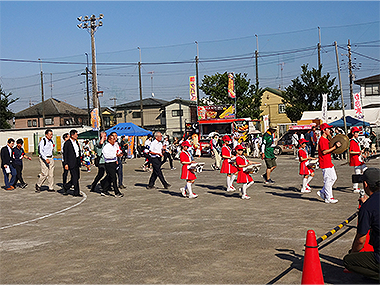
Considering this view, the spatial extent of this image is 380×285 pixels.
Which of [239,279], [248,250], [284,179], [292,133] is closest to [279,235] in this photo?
[248,250]

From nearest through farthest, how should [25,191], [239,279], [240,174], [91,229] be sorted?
1. [239,279]
2. [91,229]
3. [240,174]
4. [25,191]

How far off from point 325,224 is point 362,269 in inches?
137

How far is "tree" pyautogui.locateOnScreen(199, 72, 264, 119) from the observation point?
4419 centimetres

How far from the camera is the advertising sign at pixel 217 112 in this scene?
34.9m

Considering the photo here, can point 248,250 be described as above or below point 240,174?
below

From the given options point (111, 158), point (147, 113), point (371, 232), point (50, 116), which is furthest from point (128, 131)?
point (50, 116)

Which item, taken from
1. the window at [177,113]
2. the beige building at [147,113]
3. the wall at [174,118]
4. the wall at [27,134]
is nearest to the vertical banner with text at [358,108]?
the wall at [27,134]

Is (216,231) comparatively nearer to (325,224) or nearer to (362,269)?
(325,224)

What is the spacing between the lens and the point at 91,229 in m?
8.55

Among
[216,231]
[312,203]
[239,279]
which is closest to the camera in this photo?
[239,279]

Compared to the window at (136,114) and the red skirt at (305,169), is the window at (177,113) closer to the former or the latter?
the window at (136,114)

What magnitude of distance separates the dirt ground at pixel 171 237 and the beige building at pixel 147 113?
5043cm

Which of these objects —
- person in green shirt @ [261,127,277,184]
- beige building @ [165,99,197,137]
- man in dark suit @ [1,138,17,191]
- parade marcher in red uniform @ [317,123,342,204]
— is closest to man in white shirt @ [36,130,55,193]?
man in dark suit @ [1,138,17,191]

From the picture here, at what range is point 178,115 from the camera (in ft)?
205
